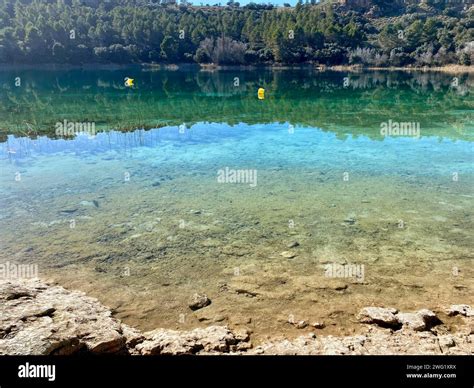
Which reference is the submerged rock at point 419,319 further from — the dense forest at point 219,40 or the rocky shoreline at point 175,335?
the dense forest at point 219,40

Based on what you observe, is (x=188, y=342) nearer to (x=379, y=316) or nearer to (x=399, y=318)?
(x=379, y=316)

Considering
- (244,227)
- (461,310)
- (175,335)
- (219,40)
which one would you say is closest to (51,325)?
(175,335)

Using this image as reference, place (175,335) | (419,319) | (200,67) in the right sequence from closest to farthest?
1. (175,335)
2. (419,319)
3. (200,67)

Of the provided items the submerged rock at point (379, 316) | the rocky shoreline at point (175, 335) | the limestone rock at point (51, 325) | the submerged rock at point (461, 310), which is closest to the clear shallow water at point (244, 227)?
the submerged rock at point (379, 316)

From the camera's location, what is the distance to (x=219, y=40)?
90.3m

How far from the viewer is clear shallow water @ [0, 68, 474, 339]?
7.27 meters

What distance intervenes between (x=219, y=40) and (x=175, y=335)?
9247 cm

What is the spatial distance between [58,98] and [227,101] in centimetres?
1528

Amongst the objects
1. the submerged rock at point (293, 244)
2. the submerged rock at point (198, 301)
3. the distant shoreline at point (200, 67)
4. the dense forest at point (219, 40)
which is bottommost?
the submerged rock at point (198, 301)

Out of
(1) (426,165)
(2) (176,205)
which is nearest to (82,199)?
(2) (176,205)

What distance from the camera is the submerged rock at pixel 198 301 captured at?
23.0 ft

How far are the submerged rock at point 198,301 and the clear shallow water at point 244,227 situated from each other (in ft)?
0.46

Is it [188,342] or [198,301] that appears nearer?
[188,342]

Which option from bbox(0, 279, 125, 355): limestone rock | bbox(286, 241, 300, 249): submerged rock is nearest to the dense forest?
bbox(286, 241, 300, 249): submerged rock
